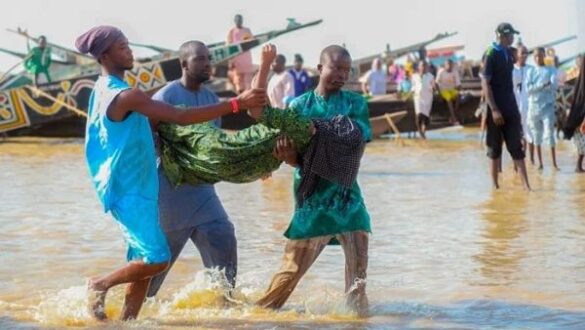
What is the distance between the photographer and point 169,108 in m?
5.57

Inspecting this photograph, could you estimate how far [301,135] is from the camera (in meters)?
5.89

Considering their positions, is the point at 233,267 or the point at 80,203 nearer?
the point at 233,267

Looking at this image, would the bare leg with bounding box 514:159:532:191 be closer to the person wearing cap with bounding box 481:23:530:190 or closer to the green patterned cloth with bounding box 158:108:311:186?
the person wearing cap with bounding box 481:23:530:190

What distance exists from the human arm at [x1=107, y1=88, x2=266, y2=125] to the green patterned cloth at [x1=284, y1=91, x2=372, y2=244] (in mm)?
558

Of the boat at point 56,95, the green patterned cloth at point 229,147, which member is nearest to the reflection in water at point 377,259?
the green patterned cloth at point 229,147

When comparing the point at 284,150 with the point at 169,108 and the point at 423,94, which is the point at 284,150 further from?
the point at 423,94

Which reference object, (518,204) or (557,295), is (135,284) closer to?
(557,295)

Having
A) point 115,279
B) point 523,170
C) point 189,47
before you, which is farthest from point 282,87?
point 115,279

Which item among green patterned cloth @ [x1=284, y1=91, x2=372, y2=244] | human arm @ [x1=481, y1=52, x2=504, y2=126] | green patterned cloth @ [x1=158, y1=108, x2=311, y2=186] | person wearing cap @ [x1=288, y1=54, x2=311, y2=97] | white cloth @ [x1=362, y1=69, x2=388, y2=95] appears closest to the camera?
green patterned cloth @ [x1=158, y1=108, x2=311, y2=186]

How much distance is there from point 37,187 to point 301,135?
7941mm

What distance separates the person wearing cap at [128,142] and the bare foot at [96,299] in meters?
0.15

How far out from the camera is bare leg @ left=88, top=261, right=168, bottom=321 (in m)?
5.68

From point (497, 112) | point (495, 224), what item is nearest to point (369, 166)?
point (497, 112)

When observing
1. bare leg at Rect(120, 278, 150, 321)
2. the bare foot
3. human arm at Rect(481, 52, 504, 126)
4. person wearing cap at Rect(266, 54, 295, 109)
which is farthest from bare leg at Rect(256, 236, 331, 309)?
person wearing cap at Rect(266, 54, 295, 109)
